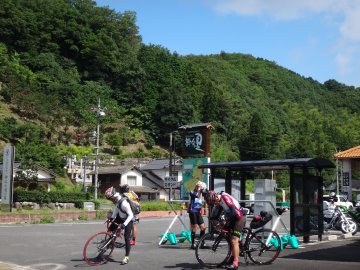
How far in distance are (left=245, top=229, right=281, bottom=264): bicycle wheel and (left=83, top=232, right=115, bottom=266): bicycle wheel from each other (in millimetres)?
2828

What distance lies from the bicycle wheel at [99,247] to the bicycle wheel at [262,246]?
9.28ft

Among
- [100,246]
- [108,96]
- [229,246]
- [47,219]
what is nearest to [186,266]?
[229,246]

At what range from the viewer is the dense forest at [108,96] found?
61625 millimetres

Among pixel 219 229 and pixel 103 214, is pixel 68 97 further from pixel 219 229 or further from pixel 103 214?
pixel 219 229

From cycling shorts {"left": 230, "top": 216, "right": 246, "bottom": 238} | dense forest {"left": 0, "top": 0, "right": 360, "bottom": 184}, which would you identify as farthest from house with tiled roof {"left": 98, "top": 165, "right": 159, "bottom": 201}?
cycling shorts {"left": 230, "top": 216, "right": 246, "bottom": 238}

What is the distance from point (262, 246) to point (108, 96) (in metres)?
71.0

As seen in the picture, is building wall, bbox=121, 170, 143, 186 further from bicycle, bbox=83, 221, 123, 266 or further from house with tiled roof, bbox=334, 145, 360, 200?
bicycle, bbox=83, 221, 123, 266

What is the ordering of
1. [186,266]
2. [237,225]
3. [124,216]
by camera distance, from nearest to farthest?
[237,225] < [186,266] < [124,216]

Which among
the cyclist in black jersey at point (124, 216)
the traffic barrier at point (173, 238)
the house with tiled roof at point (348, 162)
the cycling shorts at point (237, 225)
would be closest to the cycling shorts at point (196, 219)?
the traffic barrier at point (173, 238)

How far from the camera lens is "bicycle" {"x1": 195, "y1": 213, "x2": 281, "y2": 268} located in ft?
30.3

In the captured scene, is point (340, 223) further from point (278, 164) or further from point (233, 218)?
point (233, 218)

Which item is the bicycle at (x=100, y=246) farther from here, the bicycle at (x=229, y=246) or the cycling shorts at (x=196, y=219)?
the cycling shorts at (x=196, y=219)

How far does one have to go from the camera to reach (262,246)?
32.6ft

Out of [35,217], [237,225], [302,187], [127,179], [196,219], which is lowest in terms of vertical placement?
[35,217]
